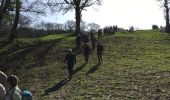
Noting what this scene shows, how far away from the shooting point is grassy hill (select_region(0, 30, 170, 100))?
25766mm

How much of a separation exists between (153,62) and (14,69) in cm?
1119

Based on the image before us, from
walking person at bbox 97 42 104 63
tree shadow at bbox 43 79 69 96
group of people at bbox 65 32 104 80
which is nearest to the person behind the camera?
tree shadow at bbox 43 79 69 96

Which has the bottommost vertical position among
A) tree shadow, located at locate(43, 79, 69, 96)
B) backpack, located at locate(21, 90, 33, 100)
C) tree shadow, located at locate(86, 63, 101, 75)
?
tree shadow, located at locate(43, 79, 69, 96)

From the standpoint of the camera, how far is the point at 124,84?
28266 millimetres

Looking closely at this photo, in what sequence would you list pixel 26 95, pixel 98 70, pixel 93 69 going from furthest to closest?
pixel 93 69
pixel 98 70
pixel 26 95

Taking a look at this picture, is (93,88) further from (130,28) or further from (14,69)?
(130,28)

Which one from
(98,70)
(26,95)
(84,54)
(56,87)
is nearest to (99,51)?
(84,54)

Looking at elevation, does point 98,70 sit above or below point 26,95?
below

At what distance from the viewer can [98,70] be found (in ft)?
113

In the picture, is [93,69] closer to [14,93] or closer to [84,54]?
[84,54]

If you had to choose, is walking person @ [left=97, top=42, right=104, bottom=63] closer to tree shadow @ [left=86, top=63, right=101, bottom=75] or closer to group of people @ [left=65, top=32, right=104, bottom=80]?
group of people @ [left=65, top=32, right=104, bottom=80]

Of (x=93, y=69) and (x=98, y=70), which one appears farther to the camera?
(x=93, y=69)

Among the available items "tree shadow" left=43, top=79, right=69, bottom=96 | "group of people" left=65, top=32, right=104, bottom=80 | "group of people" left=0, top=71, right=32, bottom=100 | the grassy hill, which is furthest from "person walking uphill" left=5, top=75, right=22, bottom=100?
"group of people" left=65, top=32, right=104, bottom=80

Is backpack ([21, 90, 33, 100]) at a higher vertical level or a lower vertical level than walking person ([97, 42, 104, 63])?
higher
